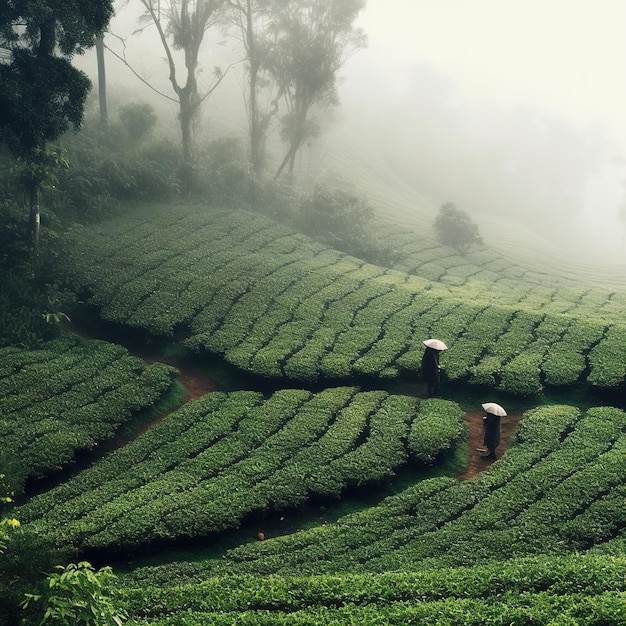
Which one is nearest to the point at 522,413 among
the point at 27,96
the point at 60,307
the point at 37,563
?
the point at 37,563

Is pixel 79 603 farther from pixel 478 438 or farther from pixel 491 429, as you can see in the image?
pixel 478 438

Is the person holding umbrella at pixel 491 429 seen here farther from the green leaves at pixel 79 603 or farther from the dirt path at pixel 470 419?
the green leaves at pixel 79 603

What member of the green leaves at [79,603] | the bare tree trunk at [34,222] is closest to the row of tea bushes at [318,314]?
the bare tree trunk at [34,222]

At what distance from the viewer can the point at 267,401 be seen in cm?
1597

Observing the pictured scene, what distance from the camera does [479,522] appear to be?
11719 mm

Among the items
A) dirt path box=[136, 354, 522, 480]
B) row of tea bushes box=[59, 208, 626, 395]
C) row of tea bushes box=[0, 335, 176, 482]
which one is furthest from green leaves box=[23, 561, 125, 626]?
row of tea bushes box=[59, 208, 626, 395]

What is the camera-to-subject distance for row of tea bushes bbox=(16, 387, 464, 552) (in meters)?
11.7

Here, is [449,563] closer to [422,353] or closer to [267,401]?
[267,401]

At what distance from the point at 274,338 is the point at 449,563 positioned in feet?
31.7

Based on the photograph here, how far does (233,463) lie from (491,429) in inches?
229

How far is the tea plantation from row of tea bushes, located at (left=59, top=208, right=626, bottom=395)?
0.09 metres

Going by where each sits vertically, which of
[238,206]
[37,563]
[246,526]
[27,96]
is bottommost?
[246,526]

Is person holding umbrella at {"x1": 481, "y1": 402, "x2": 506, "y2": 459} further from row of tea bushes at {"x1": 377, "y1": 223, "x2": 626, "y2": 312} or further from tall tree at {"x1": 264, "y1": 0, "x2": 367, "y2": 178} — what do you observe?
tall tree at {"x1": 264, "y1": 0, "x2": 367, "y2": 178}

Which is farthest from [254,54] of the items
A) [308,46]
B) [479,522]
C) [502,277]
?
[479,522]
